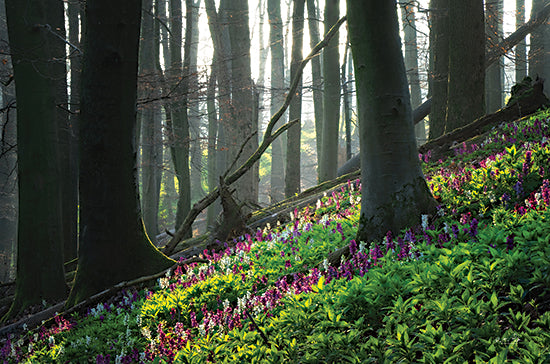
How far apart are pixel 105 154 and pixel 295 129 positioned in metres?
11.9

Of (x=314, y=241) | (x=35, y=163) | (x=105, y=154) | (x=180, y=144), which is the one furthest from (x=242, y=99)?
(x=314, y=241)

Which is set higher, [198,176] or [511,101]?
[511,101]

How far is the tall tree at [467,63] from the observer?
394 inches

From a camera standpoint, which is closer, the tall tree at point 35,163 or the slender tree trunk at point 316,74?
the tall tree at point 35,163

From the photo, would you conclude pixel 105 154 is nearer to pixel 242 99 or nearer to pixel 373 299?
pixel 373 299

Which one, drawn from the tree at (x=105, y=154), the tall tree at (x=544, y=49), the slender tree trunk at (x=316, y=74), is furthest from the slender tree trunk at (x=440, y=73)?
the tall tree at (x=544, y=49)

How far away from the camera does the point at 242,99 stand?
14.8 metres

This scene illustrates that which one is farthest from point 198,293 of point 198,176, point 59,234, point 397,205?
point 198,176

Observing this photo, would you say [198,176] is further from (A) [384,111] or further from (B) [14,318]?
(A) [384,111]

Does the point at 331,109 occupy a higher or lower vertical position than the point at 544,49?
lower

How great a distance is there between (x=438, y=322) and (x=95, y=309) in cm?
468

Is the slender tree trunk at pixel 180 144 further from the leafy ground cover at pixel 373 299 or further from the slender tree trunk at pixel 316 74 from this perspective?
the leafy ground cover at pixel 373 299

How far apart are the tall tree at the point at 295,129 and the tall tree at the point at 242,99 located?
1508 millimetres

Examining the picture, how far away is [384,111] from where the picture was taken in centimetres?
513
